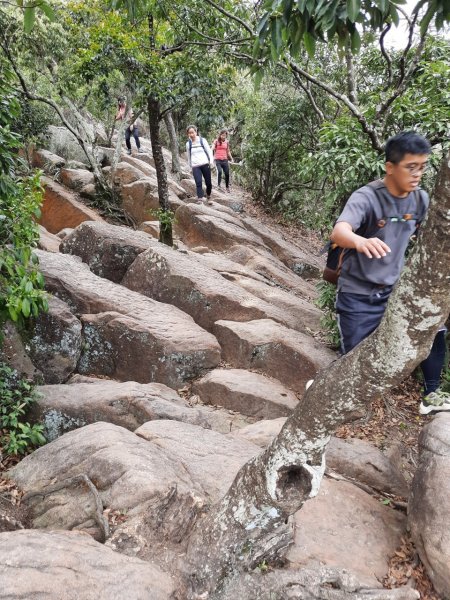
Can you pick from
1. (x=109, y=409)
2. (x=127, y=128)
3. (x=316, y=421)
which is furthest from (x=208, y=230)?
(x=127, y=128)

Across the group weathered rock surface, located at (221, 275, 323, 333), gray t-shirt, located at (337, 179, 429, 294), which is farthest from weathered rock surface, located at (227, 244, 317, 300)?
gray t-shirt, located at (337, 179, 429, 294)

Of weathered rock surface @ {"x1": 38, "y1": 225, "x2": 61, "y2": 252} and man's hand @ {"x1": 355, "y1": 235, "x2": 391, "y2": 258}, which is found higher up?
man's hand @ {"x1": 355, "y1": 235, "x2": 391, "y2": 258}

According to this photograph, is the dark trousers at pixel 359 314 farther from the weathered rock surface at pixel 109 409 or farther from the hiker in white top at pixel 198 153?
the hiker in white top at pixel 198 153

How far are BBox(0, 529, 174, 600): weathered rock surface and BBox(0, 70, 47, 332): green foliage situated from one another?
1871 millimetres

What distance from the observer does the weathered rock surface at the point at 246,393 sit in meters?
5.45

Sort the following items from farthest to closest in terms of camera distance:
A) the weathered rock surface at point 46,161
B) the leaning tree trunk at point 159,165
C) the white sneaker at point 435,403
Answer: the weathered rock surface at point 46,161 → the leaning tree trunk at point 159,165 → the white sneaker at point 435,403

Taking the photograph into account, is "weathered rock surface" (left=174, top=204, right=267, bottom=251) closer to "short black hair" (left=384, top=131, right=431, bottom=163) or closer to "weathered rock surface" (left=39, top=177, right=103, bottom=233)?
"weathered rock surface" (left=39, top=177, right=103, bottom=233)

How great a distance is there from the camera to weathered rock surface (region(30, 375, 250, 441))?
16.0 feet

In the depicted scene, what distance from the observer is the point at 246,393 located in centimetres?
549

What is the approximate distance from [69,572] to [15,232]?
2.87m

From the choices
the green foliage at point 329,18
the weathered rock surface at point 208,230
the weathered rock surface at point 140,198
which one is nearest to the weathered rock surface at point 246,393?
the green foliage at point 329,18

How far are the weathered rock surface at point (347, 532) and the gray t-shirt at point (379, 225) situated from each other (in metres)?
1.58

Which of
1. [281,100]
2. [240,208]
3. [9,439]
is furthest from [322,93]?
[9,439]

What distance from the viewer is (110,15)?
8.10m
